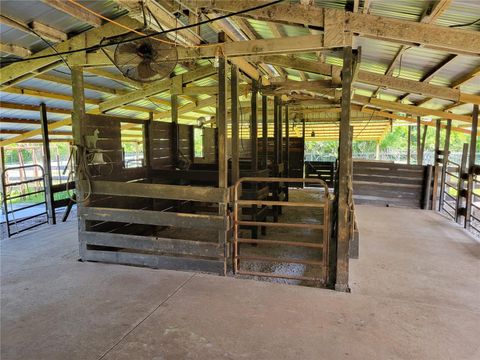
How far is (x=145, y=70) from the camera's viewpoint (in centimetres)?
323

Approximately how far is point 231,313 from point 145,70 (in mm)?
2476

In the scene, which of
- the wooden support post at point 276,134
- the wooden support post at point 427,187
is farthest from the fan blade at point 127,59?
the wooden support post at point 427,187

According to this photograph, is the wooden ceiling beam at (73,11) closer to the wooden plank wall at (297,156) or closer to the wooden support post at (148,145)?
the wooden support post at (148,145)

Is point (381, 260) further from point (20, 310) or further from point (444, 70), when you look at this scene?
point (20, 310)

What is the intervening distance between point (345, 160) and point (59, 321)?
278 centimetres

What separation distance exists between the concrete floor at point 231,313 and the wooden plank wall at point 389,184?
351 cm

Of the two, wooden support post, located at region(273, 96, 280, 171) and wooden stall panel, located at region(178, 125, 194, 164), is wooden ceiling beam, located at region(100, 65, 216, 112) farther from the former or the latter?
wooden support post, located at region(273, 96, 280, 171)

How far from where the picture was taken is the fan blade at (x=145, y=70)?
3199 mm

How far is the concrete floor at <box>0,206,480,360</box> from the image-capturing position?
2.09 m

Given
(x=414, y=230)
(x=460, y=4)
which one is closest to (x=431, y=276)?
(x=414, y=230)

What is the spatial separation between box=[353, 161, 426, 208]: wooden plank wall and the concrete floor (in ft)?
11.5

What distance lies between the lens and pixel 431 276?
11.1 ft

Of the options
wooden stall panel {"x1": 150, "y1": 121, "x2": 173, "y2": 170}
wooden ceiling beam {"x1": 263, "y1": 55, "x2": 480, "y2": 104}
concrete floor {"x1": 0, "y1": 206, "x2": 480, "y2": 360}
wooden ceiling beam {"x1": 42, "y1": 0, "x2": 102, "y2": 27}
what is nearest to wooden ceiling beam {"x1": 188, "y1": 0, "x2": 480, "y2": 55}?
wooden ceiling beam {"x1": 42, "y1": 0, "x2": 102, "y2": 27}

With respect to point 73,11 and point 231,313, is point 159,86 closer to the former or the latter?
point 73,11
